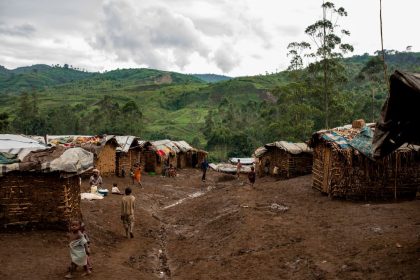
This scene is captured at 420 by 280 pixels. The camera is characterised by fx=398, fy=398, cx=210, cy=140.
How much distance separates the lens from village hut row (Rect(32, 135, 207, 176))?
2730 cm

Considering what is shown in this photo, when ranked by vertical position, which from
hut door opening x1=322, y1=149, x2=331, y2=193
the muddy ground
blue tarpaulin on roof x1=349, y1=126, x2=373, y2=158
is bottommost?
the muddy ground

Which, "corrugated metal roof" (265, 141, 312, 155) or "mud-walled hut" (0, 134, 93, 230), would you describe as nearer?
"mud-walled hut" (0, 134, 93, 230)

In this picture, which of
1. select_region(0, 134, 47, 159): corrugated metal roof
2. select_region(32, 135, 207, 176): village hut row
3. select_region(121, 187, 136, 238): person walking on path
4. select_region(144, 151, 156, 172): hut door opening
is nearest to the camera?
select_region(121, 187, 136, 238): person walking on path

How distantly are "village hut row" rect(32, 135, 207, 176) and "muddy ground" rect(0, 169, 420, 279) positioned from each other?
27.1 feet

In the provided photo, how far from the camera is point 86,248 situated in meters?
9.71

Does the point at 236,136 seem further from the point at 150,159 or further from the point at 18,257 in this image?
the point at 18,257

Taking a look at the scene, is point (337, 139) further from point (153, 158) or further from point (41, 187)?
point (153, 158)

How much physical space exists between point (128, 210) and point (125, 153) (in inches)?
→ 667

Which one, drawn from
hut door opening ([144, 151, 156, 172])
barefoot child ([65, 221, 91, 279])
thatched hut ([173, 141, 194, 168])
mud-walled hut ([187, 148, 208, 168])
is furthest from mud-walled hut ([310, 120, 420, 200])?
mud-walled hut ([187, 148, 208, 168])

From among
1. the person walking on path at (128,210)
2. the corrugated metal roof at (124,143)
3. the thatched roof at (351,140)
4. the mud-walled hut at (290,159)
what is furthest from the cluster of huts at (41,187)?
the mud-walled hut at (290,159)

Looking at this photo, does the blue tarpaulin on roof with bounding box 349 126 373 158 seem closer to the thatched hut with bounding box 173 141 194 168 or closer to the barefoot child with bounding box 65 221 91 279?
the barefoot child with bounding box 65 221 91 279

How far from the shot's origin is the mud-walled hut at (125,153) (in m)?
29.7

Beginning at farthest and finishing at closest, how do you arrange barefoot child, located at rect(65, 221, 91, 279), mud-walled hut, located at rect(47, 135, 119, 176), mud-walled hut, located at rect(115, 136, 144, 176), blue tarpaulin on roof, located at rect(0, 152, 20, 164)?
mud-walled hut, located at rect(115, 136, 144, 176) → mud-walled hut, located at rect(47, 135, 119, 176) → blue tarpaulin on roof, located at rect(0, 152, 20, 164) → barefoot child, located at rect(65, 221, 91, 279)

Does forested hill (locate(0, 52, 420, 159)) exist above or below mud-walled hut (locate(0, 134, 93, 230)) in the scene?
above
